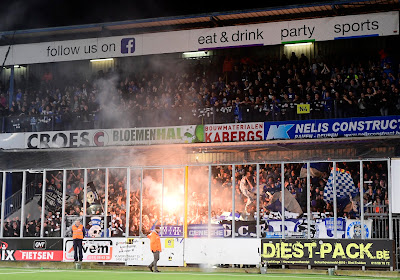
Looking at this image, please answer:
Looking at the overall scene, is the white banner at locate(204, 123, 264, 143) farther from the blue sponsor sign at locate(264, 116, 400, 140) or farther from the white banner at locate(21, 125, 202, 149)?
the white banner at locate(21, 125, 202, 149)

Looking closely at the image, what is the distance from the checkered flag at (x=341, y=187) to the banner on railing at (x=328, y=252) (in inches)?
61.9

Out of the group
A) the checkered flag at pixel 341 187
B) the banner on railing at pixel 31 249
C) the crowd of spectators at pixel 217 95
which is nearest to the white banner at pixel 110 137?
the crowd of spectators at pixel 217 95

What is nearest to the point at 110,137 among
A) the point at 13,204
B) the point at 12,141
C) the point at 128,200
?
the point at 128,200

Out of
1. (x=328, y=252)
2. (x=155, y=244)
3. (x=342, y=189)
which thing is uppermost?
(x=342, y=189)

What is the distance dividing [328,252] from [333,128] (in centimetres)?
525

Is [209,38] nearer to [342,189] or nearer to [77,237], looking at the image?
[342,189]

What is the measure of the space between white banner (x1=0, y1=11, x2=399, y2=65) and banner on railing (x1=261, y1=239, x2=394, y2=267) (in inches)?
377

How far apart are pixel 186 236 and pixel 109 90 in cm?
1114

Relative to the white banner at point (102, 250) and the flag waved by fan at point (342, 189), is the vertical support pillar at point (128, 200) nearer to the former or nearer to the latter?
the white banner at point (102, 250)

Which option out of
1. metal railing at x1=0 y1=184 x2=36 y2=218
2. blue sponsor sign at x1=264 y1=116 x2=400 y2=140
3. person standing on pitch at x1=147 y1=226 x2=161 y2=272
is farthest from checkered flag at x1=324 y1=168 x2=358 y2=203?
metal railing at x1=0 y1=184 x2=36 y2=218

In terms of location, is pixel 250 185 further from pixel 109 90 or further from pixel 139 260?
pixel 109 90

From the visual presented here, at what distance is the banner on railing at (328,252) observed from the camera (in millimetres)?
21250

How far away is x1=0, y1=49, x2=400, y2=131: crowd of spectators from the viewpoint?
85.0ft

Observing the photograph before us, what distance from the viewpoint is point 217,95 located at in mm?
29484
